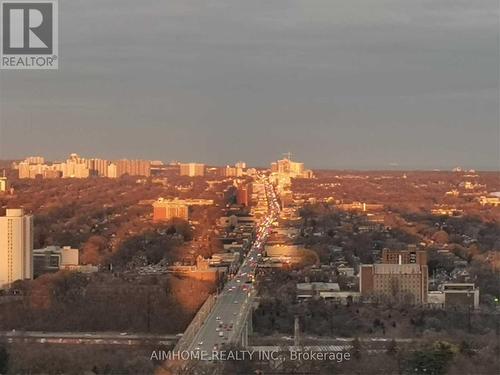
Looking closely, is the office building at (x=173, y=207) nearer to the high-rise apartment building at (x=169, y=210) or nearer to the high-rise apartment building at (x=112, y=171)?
the high-rise apartment building at (x=169, y=210)

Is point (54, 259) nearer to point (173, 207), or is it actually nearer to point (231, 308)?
point (231, 308)

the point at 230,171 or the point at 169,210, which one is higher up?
the point at 230,171

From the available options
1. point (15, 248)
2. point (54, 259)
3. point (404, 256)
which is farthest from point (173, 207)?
point (404, 256)

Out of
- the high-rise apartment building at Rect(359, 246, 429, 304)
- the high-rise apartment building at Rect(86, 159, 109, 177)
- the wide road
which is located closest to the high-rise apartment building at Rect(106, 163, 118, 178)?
the high-rise apartment building at Rect(86, 159, 109, 177)

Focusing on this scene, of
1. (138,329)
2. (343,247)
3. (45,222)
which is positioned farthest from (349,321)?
(45,222)

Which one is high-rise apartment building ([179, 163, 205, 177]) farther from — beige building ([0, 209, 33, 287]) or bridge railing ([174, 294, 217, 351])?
bridge railing ([174, 294, 217, 351])
